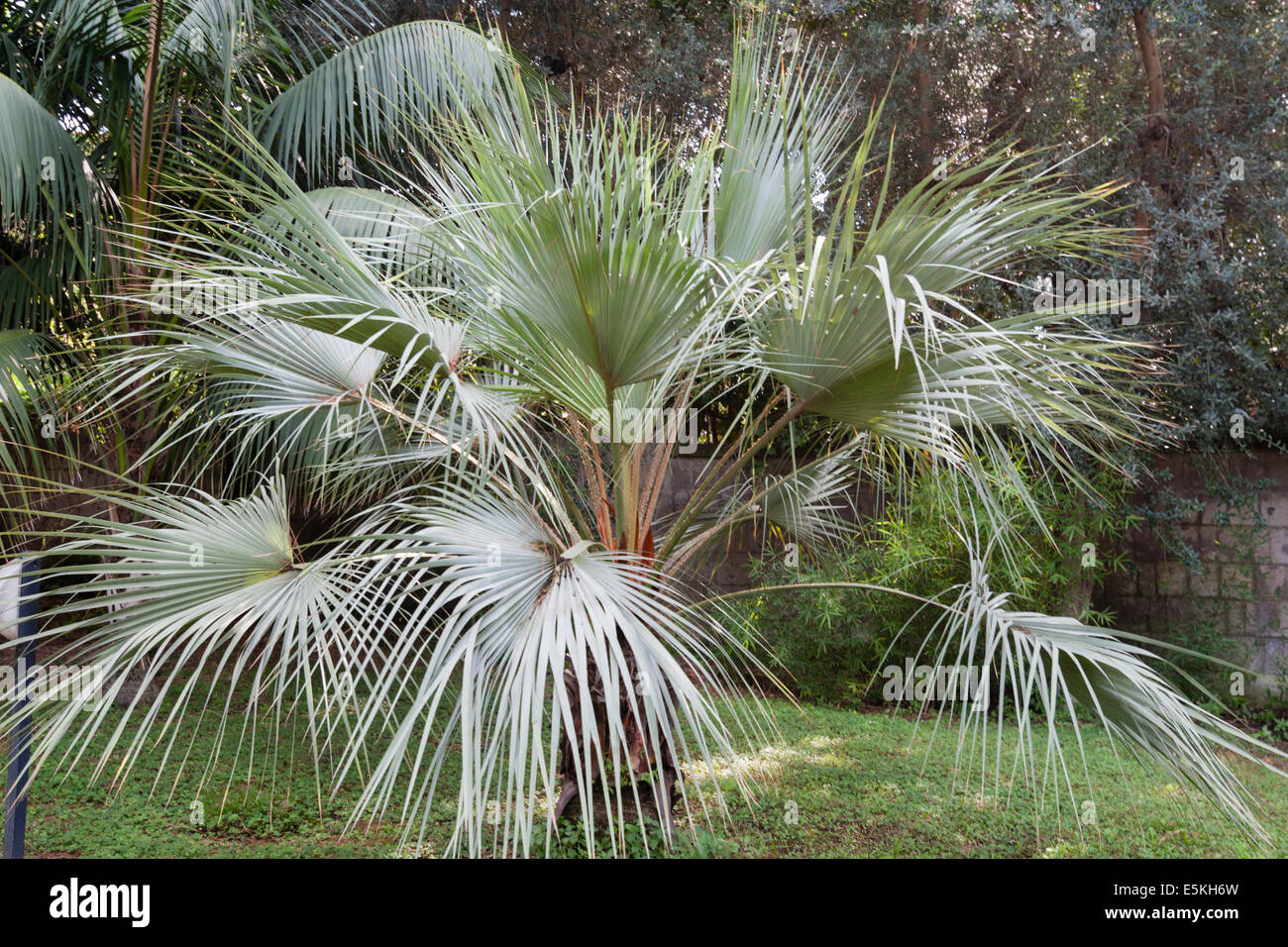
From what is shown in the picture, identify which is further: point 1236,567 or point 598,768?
point 1236,567

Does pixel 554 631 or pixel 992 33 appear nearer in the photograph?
pixel 554 631

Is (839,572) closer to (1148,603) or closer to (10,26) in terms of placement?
(1148,603)

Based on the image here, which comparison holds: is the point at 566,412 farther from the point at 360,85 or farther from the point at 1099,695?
the point at 360,85

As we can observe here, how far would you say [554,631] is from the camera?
190cm

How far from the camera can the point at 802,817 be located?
168 inches

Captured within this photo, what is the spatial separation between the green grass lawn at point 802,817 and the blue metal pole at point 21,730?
886mm

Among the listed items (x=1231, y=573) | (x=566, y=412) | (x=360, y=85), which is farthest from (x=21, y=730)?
(x=1231, y=573)

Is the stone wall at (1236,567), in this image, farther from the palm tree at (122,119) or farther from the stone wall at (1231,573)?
the palm tree at (122,119)

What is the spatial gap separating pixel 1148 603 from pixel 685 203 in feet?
18.2

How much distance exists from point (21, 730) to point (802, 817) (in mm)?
3213

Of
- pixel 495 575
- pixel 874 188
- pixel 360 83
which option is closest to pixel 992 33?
pixel 874 188

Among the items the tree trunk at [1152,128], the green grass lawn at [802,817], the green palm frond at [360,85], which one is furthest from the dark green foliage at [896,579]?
the green palm frond at [360,85]

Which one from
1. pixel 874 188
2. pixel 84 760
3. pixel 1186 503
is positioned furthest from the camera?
pixel 874 188

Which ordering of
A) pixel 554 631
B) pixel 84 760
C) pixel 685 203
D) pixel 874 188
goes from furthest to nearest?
pixel 874 188 < pixel 84 760 < pixel 685 203 < pixel 554 631
